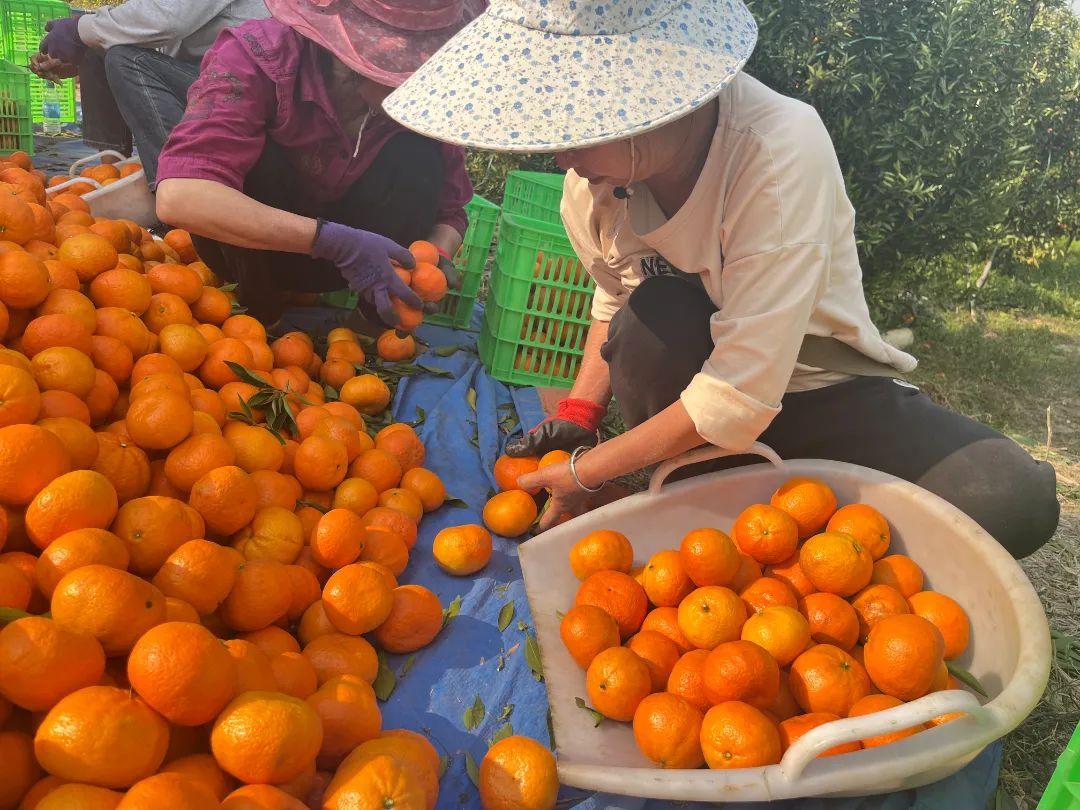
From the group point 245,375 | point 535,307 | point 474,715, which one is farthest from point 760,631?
point 535,307

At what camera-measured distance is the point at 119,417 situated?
2.11 metres

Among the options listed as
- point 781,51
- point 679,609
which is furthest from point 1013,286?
point 679,609

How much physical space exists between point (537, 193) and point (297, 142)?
1.53 m

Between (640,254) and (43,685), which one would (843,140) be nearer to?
(640,254)

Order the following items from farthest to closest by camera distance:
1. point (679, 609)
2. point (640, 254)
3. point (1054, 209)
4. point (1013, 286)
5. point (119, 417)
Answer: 1. point (1013, 286)
2. point (1054, 209)
3. point (640, 254)
4. point (119, 417)
5. point (679, 609)

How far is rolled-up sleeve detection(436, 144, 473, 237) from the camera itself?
374cm

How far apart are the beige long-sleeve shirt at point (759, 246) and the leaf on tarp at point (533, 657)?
752 mm

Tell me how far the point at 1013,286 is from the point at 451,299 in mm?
6759

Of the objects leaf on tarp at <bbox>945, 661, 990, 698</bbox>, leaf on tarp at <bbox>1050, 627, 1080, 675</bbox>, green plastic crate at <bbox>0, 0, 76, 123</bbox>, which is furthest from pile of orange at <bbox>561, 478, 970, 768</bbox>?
green plastic crate at <bbox>0, 0, 76, 123</bbox>

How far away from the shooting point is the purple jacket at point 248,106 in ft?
8.99

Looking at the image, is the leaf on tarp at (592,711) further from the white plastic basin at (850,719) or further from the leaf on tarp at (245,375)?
the leaf on tarp at (245,375)

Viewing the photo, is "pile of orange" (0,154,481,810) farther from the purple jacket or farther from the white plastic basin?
the purple jacket

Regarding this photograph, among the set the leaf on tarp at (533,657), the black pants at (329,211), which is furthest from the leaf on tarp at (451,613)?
the black pants at (329,211)

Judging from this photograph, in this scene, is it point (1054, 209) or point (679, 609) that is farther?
point (1054, 209)
